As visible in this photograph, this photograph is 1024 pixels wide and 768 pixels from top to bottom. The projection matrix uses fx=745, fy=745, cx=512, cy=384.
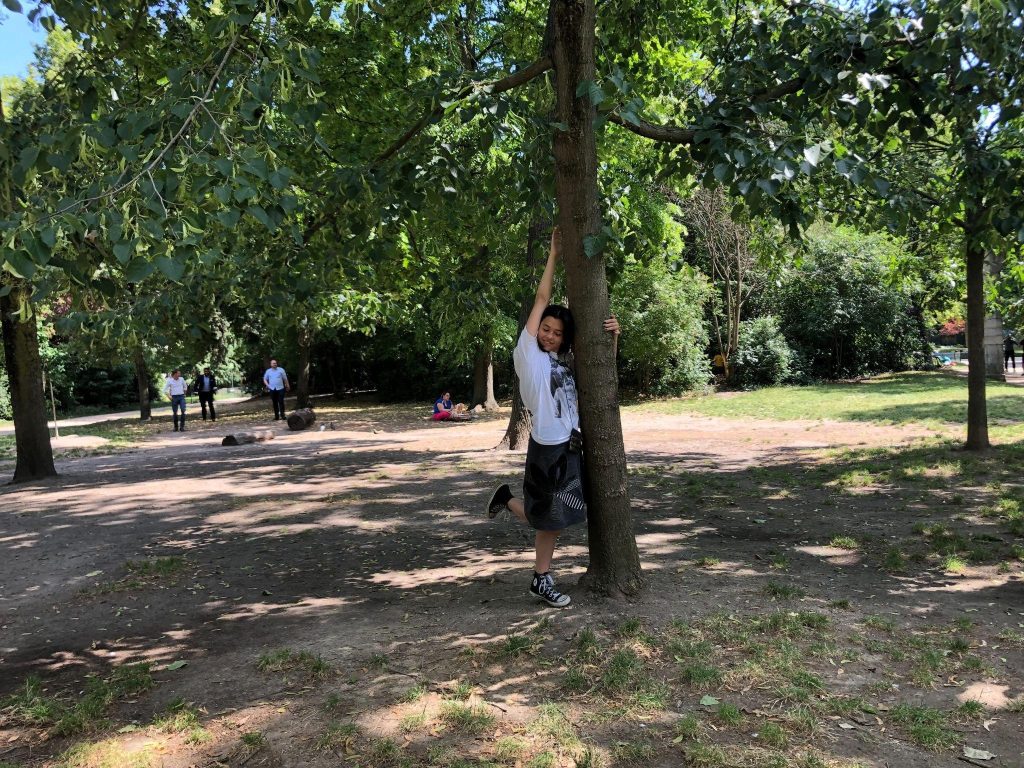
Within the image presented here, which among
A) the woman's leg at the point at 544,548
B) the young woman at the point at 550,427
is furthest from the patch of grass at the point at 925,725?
the woman's leg at the point at 544,548

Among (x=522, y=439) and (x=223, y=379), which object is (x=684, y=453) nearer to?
(x=522, y=439)

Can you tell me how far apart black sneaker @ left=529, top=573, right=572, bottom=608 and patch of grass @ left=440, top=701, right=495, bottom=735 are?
112cm

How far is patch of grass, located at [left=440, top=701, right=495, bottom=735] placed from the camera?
2936mm

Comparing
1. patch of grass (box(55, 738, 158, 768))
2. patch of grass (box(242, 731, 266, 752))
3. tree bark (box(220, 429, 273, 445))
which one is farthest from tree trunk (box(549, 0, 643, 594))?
tree bark (box(220, 429, 273, 445))

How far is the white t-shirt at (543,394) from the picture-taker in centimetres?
405

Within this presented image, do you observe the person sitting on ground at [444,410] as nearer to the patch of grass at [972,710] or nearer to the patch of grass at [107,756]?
the patch of grass at [107,756]

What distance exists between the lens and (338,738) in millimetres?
2873

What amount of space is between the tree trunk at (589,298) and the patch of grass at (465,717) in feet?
4.39

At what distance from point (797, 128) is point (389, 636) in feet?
12.5

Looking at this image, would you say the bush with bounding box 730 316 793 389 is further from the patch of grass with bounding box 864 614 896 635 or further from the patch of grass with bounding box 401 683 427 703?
the patch of grass with bounding box 401 683 427 703

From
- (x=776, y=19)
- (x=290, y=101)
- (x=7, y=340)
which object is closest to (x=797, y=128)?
(x=776, y=19)

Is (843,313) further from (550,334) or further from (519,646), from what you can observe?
(519,646)

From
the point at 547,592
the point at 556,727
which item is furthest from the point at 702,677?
the point at 547,592

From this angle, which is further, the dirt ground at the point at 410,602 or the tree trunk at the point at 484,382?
the tree trunk at the point at 484,382
